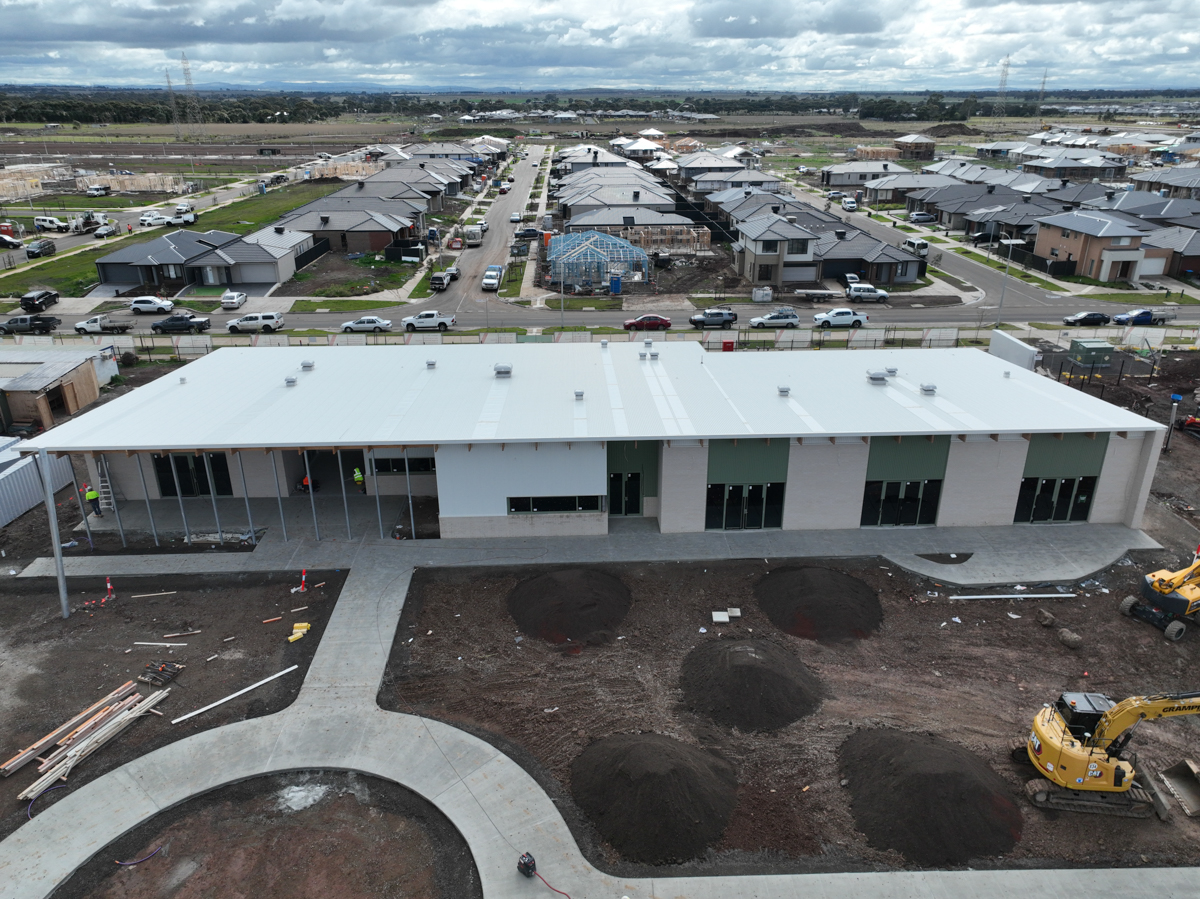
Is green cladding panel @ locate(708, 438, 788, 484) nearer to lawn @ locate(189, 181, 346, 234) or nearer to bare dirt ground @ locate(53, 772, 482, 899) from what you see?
bare dirt ground @ locate(53, 772, 482, 899)

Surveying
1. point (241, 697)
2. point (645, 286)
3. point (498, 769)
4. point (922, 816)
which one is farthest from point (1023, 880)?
Result: point (645, 286)

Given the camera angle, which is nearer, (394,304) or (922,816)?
(922,816)

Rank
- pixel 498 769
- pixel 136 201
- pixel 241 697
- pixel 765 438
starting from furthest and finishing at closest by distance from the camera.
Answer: pixel 136 201
pixel 765 438
pixel 241 697
pixel 498 769

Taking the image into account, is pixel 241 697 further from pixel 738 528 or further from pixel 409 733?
pixel 738 528

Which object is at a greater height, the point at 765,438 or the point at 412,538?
the point at 765,438

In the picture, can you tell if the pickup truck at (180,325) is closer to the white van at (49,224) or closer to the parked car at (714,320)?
the parked car at (714,320)

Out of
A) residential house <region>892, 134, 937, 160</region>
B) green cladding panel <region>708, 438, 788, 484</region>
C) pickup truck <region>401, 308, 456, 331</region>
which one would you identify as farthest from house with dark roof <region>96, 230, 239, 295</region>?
residential house <region>892, 134, 937, 160</region>

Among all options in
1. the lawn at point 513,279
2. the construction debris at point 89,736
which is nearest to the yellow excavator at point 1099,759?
the construction debris at point 89,736
